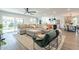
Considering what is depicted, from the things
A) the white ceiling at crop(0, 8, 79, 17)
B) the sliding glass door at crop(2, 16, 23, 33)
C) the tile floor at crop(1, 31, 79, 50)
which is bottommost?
the tile floor at crop(1, 31, 79, 50)

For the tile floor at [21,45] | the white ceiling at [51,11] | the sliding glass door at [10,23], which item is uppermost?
the white ceiling at [51,11]

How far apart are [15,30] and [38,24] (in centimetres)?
69

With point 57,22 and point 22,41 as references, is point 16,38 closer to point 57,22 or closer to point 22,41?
point 22,41

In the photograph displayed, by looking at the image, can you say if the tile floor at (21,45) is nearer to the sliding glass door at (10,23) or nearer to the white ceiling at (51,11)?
the sliding glass door at (10,23)

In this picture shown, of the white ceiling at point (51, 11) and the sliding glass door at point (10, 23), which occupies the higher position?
the white ceiling at point (51, 11)

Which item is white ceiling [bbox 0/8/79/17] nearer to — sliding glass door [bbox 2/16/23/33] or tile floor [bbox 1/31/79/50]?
sliding glass door [bbox 2/16/23/33]

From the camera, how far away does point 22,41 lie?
11.3 feet

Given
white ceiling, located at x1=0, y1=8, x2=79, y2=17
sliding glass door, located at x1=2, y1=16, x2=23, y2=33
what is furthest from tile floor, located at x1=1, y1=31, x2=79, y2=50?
white ceiling, located at x1=0, y1=8, x2=79, y2=17

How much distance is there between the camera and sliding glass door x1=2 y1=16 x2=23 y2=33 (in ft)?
11.0

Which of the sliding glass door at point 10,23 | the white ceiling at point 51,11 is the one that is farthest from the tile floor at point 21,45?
the white ceiling at point 51,11

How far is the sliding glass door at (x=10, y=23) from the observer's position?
334 centimetres

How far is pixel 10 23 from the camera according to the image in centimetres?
343
